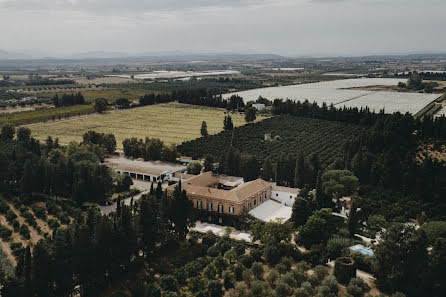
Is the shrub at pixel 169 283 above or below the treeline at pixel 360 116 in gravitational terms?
below

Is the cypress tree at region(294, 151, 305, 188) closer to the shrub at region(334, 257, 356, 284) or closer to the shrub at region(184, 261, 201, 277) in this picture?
the shrub at region(334, 257, 356, 284)

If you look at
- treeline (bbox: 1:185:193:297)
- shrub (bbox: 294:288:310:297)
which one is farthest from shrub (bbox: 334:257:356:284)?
treeline (bbox: 1:185:193:297)

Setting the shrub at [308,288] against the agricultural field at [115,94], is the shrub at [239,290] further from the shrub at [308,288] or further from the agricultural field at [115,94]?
the agricultural field at [115,94]

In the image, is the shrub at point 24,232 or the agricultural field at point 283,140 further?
the agricultural field at point 283,140

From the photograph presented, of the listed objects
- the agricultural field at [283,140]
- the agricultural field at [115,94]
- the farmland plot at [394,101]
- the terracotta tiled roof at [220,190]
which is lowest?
the agricultural field at [283,140]

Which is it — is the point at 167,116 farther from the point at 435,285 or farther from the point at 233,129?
the point at 435,285

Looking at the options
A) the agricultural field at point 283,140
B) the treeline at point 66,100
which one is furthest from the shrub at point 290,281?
the treeline at point 66,100
